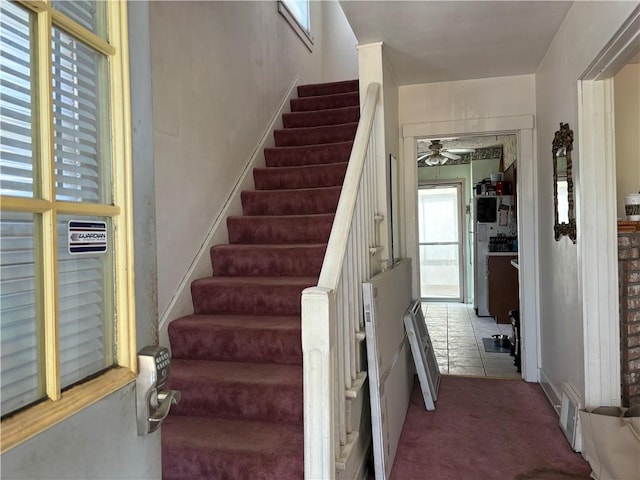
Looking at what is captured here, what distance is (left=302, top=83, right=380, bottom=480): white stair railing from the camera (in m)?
1.38

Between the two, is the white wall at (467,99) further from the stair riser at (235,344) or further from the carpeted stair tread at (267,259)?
the stair riser at (235,344)

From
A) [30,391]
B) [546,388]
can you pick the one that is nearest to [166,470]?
[30,391]

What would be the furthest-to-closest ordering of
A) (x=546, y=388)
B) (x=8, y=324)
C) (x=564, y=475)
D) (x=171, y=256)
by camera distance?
(x=546, y=388) < (x=171, y=256) < (x=564, y=475) < (x=8, y=324)

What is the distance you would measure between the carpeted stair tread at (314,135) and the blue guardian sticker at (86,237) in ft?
10.8

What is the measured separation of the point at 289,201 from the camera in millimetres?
3213

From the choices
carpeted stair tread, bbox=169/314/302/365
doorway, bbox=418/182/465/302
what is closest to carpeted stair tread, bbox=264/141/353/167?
carpeted stair tread, bbox=169/314/302/365

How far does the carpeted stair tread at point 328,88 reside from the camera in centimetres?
448

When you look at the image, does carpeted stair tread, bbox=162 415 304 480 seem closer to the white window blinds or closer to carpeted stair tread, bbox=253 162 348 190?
the white window blinds

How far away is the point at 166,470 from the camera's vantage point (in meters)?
1.74

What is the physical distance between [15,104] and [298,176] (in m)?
2.90

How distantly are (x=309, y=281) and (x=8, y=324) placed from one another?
2007mm

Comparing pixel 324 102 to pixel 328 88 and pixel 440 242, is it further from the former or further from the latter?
pixel 440 242

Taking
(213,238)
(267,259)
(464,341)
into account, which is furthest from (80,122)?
(464,341)

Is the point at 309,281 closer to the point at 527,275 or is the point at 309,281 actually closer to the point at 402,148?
the point at 402,148
